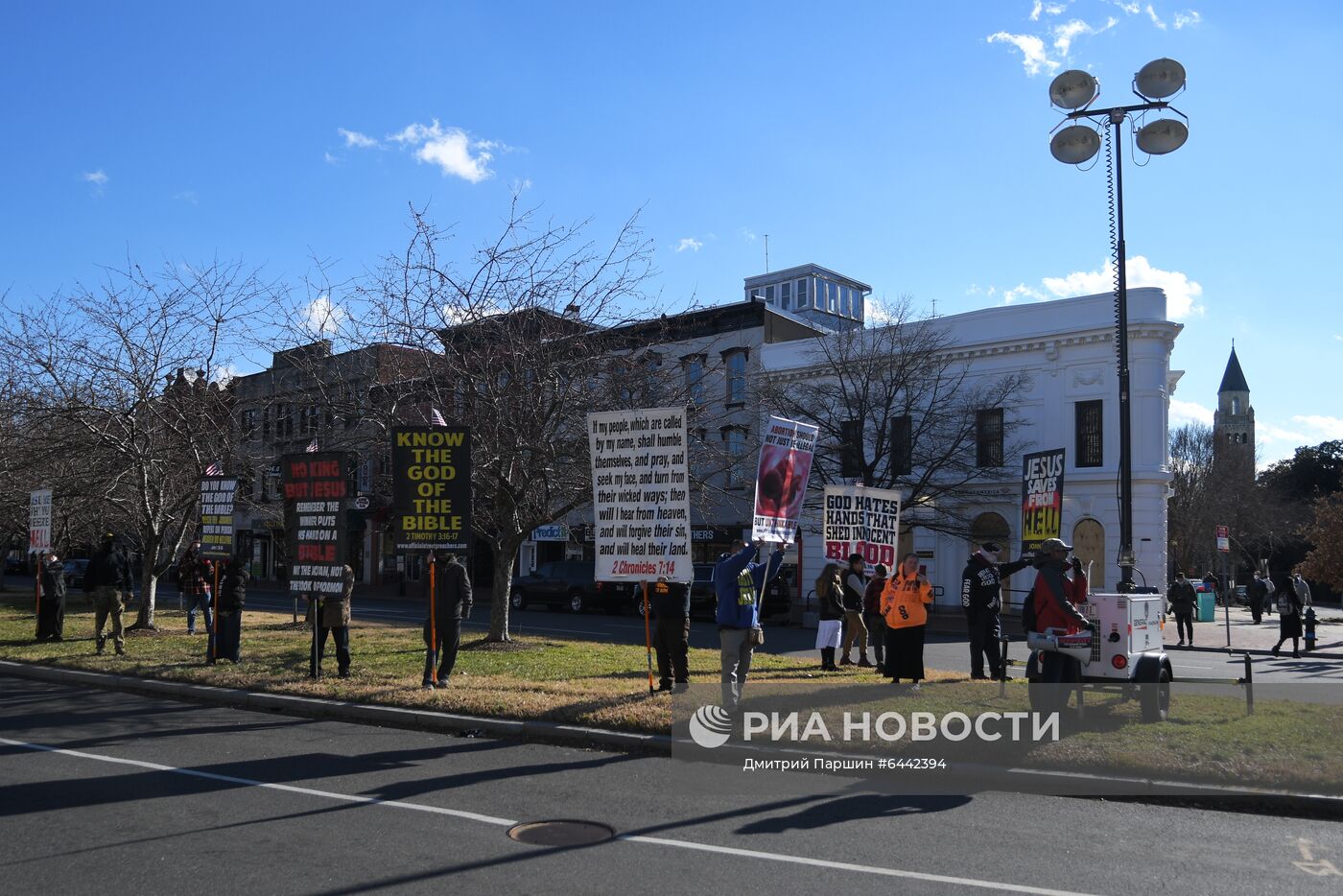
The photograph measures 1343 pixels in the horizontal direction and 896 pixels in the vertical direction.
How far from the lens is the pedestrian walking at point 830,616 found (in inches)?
560


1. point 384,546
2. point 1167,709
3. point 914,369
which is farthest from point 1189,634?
point 384,546

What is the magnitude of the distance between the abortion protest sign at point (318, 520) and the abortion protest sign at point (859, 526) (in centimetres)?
709

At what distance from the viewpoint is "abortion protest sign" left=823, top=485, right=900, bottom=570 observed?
51.1ft

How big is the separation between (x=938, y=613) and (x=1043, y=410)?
7454 mm

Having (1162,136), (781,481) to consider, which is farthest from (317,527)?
(1162,136)

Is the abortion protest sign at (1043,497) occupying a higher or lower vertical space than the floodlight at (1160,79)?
lower

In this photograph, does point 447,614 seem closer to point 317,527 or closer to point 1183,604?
point 317,527

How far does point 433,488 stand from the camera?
13.2 metres

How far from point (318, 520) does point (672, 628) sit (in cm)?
499

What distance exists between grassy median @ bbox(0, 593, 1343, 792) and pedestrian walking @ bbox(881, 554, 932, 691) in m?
0.42

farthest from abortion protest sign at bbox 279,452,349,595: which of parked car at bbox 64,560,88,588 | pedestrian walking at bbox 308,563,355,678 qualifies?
parked car at bbox 64,560,88,588

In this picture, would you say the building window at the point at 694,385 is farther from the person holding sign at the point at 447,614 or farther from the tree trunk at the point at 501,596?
the person holding sign at the point at 447,614

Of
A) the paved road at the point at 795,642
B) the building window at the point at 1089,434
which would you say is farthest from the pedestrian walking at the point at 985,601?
the building window at the point at 1089,434

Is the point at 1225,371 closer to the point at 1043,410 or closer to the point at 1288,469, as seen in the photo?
the point at 1288,469
